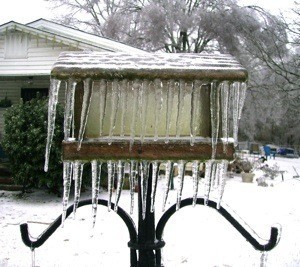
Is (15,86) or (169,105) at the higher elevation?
(15,86)

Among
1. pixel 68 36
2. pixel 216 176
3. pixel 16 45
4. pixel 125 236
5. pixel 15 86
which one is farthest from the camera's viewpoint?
pixel 15 86

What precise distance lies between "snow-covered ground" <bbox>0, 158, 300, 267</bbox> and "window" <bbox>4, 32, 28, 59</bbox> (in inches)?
171

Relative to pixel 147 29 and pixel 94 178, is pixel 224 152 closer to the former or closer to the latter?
pixel 94 178

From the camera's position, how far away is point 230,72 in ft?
3.76

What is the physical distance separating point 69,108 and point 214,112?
1.63ft

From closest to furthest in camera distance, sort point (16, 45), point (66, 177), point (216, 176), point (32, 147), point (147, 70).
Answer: point (147, 70), point (66, 177), point (216, 176), point (32, 147), point (16, 45)

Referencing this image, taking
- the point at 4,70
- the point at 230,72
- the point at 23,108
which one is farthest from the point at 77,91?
the point at 4,70

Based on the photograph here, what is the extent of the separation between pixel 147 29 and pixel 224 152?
2555cm

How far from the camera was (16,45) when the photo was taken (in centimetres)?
1095

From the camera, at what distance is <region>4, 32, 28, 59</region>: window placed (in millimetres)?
10914

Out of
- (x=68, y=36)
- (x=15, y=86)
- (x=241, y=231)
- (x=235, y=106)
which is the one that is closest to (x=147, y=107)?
(x=235, y=106)

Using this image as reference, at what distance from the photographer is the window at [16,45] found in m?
10.9

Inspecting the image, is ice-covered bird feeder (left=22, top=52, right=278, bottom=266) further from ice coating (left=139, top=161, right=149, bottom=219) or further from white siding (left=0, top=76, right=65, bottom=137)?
white siding (left=0, top=76, right=65, bottom=137)

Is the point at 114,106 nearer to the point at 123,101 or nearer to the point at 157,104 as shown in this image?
the point at 123,101
